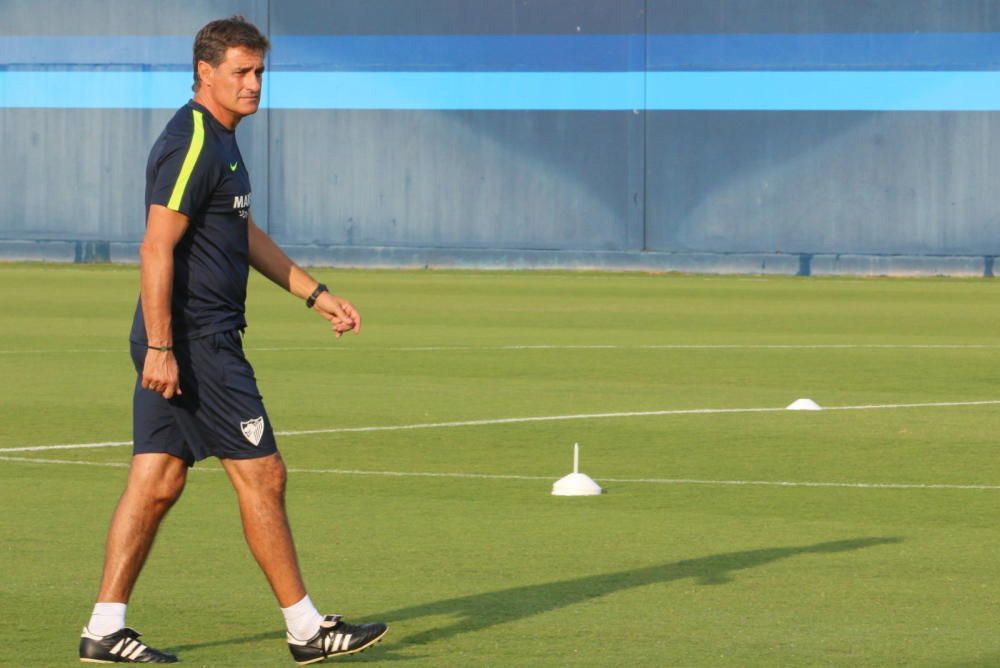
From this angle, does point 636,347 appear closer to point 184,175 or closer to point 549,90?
point 184,175

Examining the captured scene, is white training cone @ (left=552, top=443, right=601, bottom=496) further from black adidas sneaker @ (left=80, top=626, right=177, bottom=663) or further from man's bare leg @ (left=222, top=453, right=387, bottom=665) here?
black adidas sneaker @ (left=80, top=626, right=177, bottom=663)

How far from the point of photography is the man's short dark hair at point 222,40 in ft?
23.9

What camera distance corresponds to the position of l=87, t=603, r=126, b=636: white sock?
722cm

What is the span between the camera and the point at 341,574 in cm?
898

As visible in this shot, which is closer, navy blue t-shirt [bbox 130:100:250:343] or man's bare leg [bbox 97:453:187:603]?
navy blue t-shirt [bbox 130:100:250:343]

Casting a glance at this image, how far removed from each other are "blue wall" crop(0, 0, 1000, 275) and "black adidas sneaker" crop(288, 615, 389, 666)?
30820 mm

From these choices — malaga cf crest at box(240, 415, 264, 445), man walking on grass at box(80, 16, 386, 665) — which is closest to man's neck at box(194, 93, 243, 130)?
man walking on grass at box(80, 16, 386, 665)

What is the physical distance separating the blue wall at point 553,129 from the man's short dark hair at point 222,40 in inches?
1212

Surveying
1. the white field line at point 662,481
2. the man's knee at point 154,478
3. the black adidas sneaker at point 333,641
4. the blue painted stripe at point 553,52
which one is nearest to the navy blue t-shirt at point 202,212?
the man's knee at point 154,478

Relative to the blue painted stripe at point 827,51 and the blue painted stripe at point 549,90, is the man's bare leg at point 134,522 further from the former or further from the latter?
the blue painted stripe at point 549,90

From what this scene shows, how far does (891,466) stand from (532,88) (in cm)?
2855

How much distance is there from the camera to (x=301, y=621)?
284 inches

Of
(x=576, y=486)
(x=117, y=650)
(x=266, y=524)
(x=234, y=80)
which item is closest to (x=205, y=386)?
(x=266, y=524)

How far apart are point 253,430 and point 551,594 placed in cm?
175
